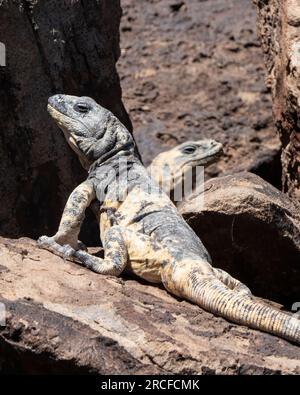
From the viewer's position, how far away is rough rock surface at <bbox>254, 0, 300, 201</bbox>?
30.2 ft

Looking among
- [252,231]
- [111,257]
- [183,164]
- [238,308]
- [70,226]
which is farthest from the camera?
[183,164]

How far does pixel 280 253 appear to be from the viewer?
8.75 metres

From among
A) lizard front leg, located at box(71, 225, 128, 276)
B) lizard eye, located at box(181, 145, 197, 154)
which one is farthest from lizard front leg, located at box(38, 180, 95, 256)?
lizard eye, located at box(181, 145, 197, 154)

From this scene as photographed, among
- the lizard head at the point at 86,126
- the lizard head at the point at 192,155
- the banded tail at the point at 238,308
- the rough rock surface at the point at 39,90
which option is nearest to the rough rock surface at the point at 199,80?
the lizard head at the point at 192,155

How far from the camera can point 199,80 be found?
44.9ft

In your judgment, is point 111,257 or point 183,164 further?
point 183,164

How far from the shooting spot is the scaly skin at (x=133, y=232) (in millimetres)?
7184

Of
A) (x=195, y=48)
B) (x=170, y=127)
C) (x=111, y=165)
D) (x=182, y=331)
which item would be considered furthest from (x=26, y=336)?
(x=195, y=48)

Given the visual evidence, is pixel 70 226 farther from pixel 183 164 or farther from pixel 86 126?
pixel 183 164

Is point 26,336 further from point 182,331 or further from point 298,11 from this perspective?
point 298,11

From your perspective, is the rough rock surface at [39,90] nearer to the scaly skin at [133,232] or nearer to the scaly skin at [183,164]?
the scaly skin at [133,232]

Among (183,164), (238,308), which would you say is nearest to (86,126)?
(238,308)

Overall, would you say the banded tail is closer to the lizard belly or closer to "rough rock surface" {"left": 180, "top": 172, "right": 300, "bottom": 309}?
the lizard belly

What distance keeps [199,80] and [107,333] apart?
7.65 metres
